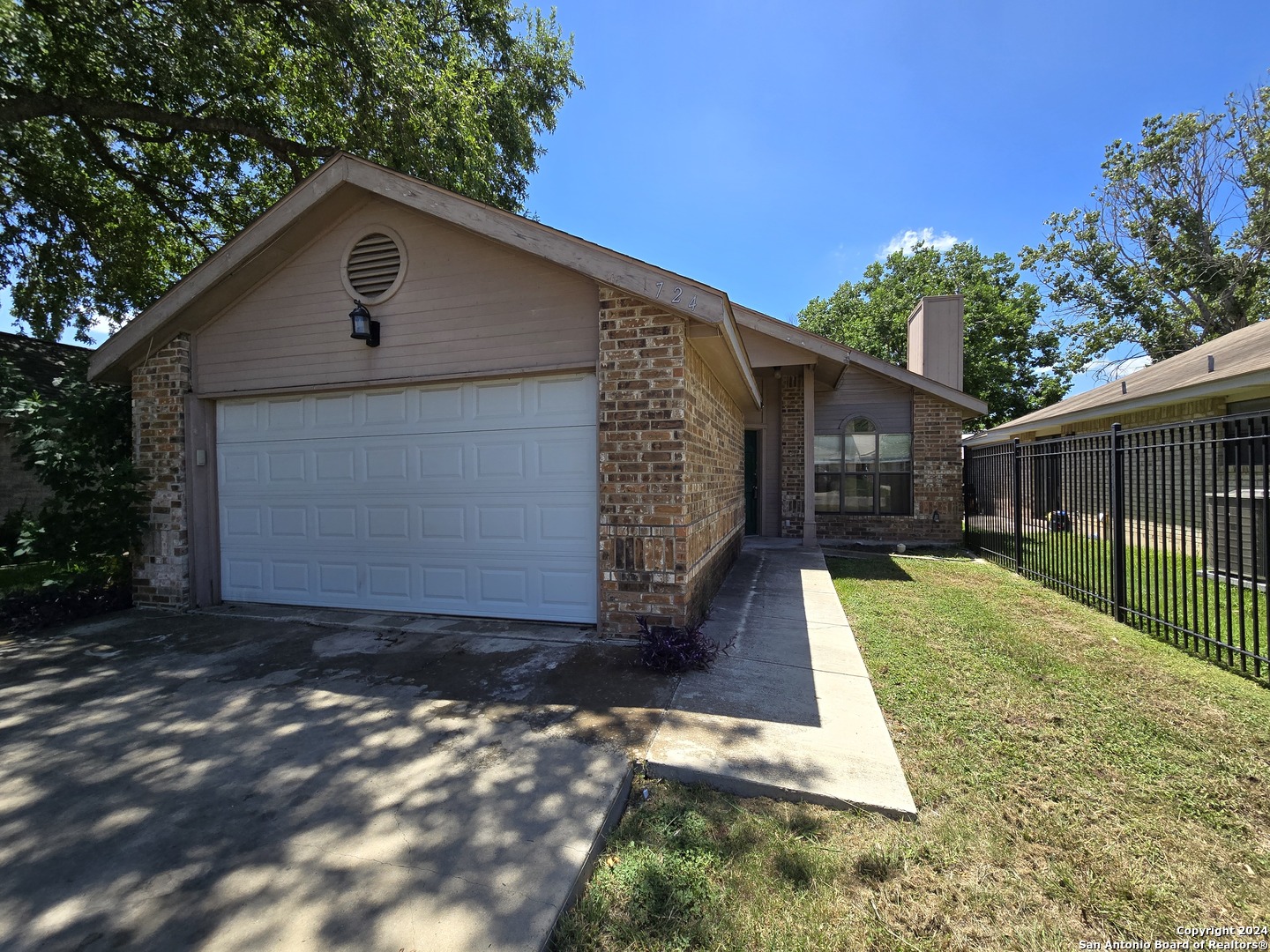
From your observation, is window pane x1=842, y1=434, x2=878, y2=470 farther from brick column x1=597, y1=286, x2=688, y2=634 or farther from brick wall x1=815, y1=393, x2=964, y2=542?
brick column x1=597, y1=286, x2=688, y2=634

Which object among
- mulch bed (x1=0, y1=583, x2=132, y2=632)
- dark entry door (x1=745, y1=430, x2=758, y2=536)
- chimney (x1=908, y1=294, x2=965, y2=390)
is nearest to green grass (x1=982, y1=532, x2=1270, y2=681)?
dark entry door (x1=745, y1=430, x2=758, y2=536)

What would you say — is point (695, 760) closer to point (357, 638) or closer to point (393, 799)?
point (393, 799)

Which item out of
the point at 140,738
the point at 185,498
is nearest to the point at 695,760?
the point at 140,738

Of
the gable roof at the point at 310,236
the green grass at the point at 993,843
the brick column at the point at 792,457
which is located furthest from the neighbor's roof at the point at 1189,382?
the gable roof at the point at 310,236

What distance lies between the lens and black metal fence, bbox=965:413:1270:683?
12.5ft

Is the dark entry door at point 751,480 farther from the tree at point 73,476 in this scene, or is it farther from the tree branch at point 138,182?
the tree branch at point 138,182

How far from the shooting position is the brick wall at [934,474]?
1050 cm

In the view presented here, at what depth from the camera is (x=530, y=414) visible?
4770mm

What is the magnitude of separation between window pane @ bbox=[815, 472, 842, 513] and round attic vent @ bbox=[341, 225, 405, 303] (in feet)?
30.3

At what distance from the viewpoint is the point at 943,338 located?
13.9m

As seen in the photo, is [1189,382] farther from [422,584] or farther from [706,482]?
[422,584]

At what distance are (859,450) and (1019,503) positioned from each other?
13.1 ft

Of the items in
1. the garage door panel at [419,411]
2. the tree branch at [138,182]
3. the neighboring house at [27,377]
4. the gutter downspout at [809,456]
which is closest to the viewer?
the garage door panel at [419,411]

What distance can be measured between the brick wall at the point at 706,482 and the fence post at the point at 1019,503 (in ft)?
12.9
